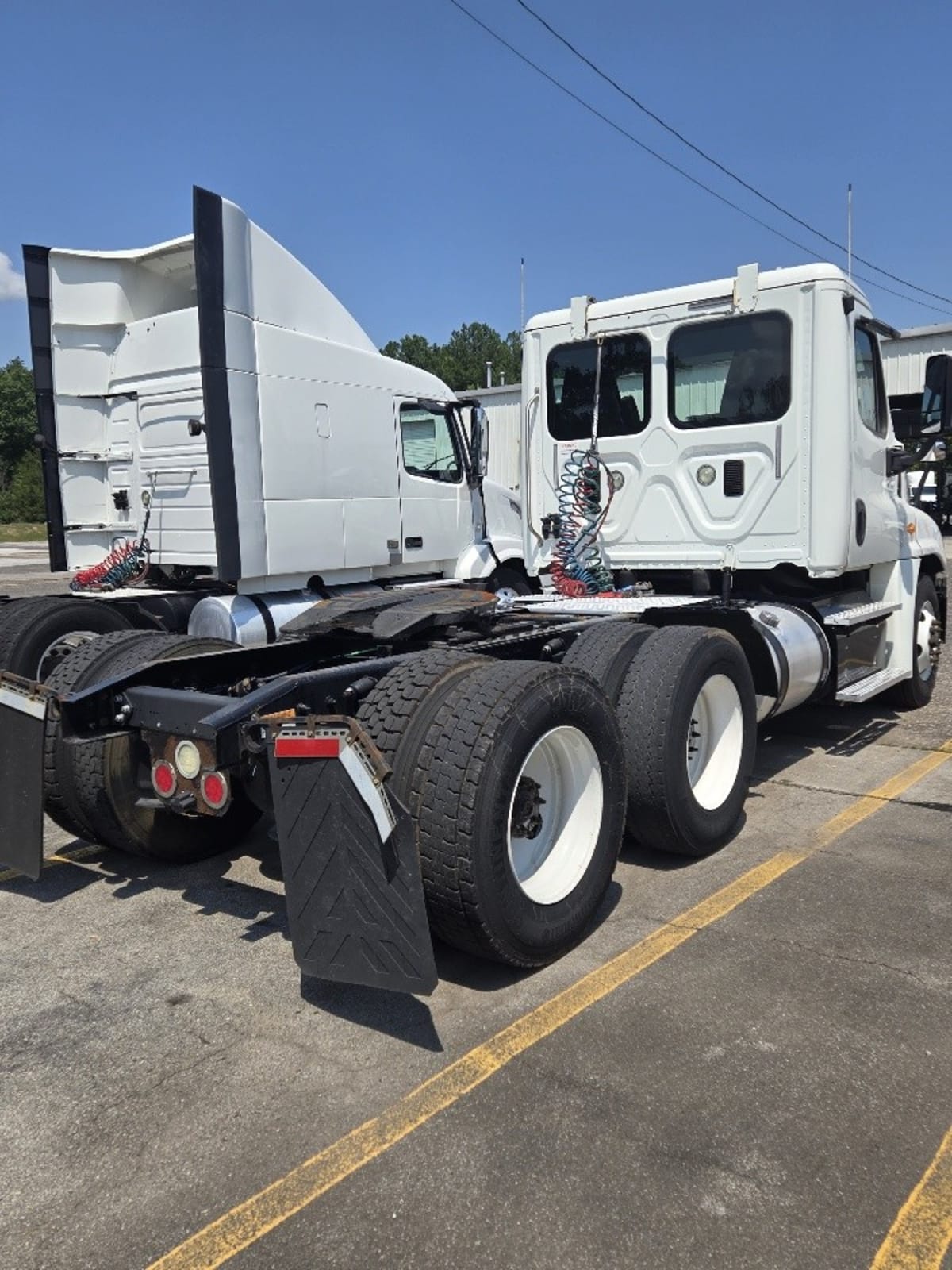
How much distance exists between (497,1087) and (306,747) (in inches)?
45.7

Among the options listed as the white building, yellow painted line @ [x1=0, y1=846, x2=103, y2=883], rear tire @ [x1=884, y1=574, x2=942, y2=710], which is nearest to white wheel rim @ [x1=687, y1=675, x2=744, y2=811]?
yellow painted line @ [x1=0, y1=846, x2=103, y2=883]

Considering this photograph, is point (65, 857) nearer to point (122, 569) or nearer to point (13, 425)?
point (122, 569)

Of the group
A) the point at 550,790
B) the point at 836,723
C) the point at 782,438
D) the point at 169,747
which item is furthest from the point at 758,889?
the point at 836,723

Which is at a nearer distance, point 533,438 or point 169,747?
point 169,747

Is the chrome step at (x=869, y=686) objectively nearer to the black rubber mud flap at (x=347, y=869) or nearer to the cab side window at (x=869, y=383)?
the cab side window at (x=869, y=383)

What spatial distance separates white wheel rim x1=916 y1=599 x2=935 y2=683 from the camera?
7.87m

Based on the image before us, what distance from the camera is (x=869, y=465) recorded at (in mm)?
6742

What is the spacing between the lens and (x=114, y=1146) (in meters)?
2.73

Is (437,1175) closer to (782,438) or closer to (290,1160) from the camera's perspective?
(290,1160)

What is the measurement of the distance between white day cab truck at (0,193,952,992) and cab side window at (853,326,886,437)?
0.04 meters

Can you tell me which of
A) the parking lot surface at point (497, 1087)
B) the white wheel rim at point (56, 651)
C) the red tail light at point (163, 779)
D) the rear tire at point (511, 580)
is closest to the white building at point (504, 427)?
the rear tire at point (511, 580)

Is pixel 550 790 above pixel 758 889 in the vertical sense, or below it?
above

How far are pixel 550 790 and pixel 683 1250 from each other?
1894 millimetres

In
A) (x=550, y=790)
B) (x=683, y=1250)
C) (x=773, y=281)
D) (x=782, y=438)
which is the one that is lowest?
(x=683, y=1250)
